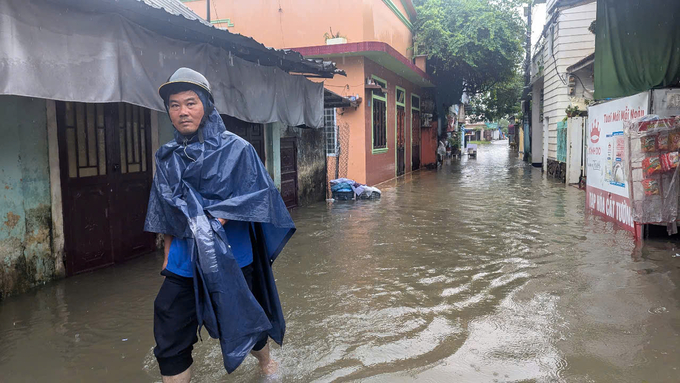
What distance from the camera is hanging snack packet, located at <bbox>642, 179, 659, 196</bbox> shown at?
655 cm

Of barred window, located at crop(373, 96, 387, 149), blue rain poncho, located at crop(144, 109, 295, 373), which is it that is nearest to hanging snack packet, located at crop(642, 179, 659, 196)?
blue rain poncho, located at crop(144, 109, 295, 373)

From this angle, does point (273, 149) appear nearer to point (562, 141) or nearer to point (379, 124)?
point (379, 124)

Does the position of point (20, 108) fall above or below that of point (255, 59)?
below

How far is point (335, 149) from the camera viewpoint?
13508mm

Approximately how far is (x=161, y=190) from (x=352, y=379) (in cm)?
167

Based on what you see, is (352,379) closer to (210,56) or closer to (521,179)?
(210,56)

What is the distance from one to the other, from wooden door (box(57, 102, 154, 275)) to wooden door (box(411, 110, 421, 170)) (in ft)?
53.3

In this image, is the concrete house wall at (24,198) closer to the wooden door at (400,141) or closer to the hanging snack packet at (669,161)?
the hanging snack packet at (669,161)

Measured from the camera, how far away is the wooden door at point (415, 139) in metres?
21.8

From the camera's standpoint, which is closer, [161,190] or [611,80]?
[161,190]

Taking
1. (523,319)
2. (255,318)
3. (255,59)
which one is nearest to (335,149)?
(255,59)

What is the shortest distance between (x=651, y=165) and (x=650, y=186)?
0.92ft

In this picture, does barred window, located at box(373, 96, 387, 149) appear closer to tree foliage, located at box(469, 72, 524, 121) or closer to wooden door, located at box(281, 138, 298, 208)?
wooden door, located at box(281, 138, 298, 208)

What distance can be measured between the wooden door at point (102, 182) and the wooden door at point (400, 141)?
13107 mm
